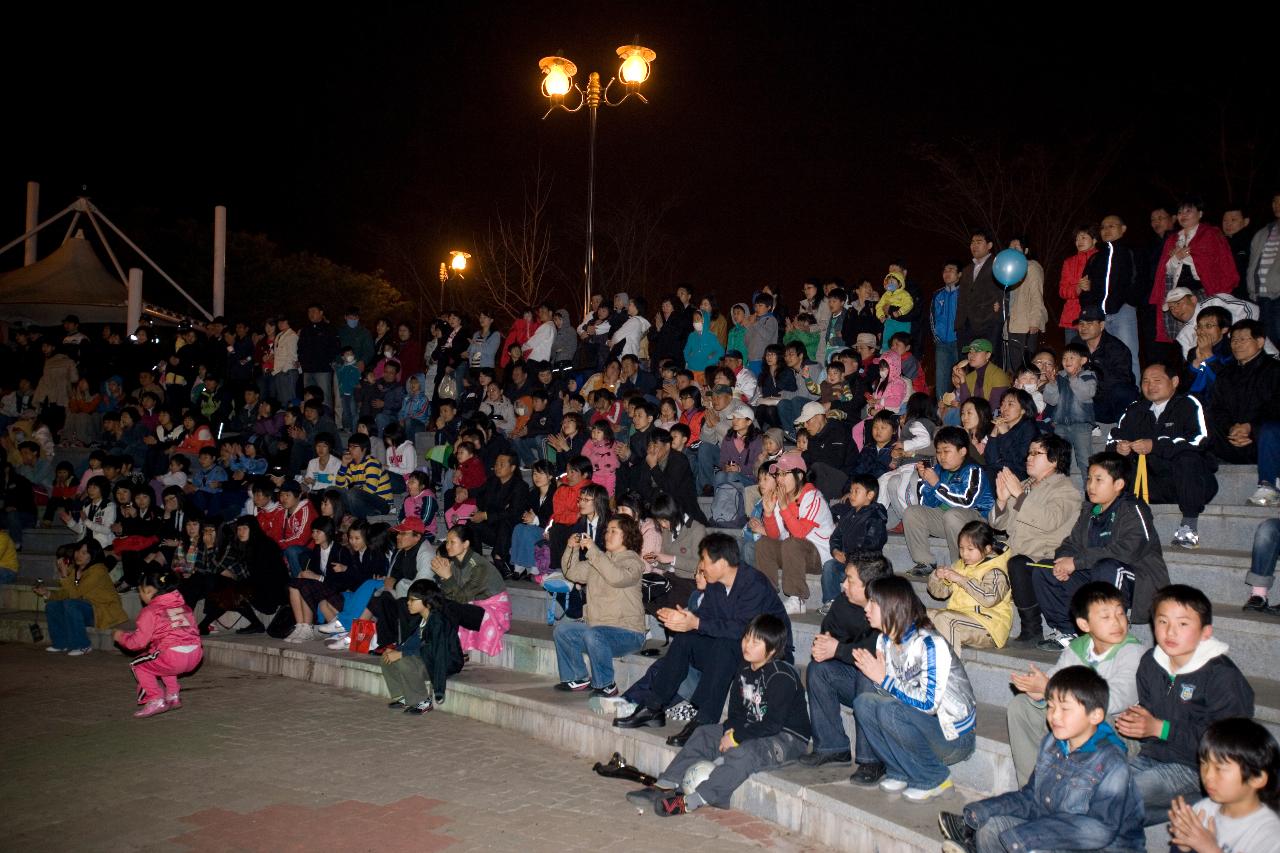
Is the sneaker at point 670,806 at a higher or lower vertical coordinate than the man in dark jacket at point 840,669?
lower

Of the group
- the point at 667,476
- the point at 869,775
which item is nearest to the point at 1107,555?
the point at 869,775

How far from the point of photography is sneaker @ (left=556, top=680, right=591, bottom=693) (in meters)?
7.95

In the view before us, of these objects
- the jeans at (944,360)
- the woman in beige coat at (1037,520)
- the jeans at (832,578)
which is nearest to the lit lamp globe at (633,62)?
the jeans at (944,360)

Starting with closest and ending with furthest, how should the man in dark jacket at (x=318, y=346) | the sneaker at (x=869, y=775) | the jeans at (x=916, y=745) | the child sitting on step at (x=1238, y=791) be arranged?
1. the child sitting on step at (x=1238, y=791)
2. the jeans at (x=916, y=745)
3. the sneaker at (x=869, y=775)
4. the man in dark jacket at (x=318, y=346)

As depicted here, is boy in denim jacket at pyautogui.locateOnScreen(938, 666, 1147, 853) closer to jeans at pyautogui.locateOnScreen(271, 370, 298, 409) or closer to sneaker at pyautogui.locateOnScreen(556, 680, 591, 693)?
sneaker at pyautogui.locateOnScreen(556, 680, 591, 693)

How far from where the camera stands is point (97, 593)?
11500 millimetres

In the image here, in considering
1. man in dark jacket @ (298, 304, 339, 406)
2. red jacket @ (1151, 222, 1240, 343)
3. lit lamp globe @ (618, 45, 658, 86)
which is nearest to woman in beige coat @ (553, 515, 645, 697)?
red jacket @ (1151, 222, 1240, 343)

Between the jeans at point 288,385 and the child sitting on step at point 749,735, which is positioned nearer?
the child sitting on step at point 749,735

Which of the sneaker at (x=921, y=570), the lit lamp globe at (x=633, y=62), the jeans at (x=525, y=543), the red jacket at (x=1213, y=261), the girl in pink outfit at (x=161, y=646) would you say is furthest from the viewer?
the lit lamp globe at (x=633, y=62)

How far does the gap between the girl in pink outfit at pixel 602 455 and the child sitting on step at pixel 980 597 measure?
16.8 ft

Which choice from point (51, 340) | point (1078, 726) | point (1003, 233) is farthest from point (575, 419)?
point (1003, 233)

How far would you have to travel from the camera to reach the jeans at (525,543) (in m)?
10.4

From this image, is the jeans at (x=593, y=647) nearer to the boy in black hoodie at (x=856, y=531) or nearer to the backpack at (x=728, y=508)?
the boy in black hoodie at (x=856, y=531)

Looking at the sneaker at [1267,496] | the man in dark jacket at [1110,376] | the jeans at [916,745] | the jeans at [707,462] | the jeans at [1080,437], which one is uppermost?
the man in dark jacket at [1110,376]
